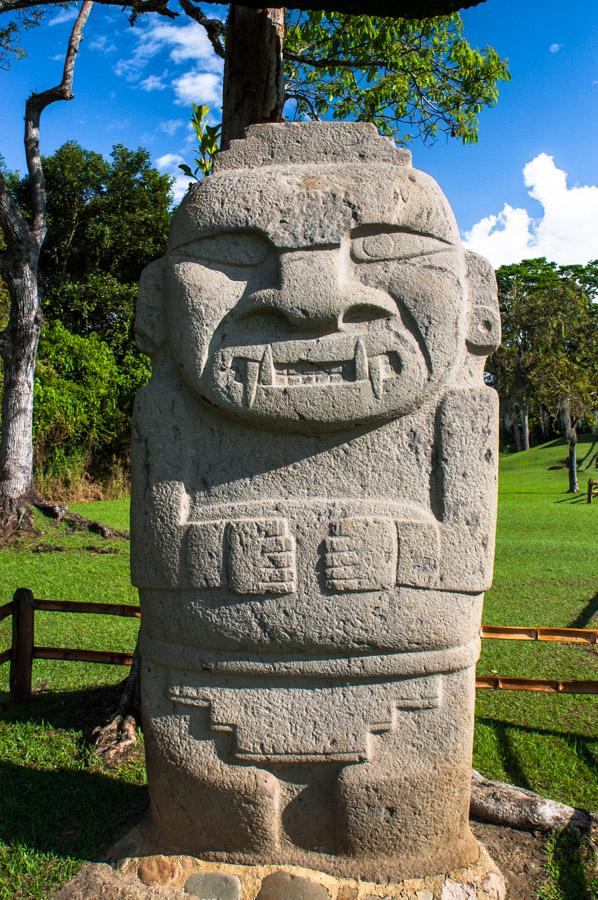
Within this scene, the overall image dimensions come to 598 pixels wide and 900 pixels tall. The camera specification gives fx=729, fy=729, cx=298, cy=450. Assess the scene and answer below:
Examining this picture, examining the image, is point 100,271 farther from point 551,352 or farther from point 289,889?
point 289,889

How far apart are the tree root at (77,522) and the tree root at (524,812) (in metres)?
6.46

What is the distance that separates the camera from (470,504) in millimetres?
2318

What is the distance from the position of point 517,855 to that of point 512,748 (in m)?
1.11

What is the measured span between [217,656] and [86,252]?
14533 millimetres

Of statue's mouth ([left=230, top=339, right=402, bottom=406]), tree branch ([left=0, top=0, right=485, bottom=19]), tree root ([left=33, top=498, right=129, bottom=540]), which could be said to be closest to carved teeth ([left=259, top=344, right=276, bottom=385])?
statue's mouth ([left=230, top=339, right=402, bottom=406])

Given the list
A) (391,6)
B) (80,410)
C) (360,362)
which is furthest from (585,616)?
(80,410)

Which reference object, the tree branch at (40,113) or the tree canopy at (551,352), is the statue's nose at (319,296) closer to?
the tree branch at (40,113)

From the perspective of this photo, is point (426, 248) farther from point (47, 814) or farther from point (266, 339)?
point (47, 814)

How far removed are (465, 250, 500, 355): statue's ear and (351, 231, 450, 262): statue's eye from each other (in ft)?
0.63

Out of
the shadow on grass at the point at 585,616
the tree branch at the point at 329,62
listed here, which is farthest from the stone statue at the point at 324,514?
the shadow on grass at the point at 585,616

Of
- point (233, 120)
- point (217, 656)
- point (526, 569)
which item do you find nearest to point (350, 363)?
point (217, 656)

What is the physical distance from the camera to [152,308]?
2.47 metres

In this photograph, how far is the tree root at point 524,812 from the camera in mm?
2807

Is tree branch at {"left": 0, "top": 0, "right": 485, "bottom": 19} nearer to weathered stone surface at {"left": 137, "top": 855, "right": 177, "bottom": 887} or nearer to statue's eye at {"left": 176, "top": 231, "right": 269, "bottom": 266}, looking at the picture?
statue's eye at {"left": 176, "top": 231, "right": 269, "bottom": 266}
